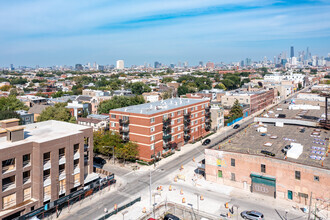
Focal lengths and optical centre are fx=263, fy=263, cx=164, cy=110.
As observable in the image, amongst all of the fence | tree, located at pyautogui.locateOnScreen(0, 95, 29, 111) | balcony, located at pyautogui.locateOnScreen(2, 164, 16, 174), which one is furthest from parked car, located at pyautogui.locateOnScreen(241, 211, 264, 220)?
tree, located at pyautogui.locateOnScreen(0, 95, 29, 111)

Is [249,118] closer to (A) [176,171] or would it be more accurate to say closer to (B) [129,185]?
(A) [176,171]

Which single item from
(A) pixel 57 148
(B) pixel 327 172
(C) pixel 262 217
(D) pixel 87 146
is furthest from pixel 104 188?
(B) pixel 327 172

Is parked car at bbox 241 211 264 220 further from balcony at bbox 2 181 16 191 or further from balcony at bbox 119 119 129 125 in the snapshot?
balcony at bbox 119 119 129 125

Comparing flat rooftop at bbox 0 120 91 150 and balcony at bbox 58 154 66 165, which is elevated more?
flat rooftop at bbox 0 120 91 150

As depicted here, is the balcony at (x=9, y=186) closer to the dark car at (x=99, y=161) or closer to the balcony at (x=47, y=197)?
the balcony at (x=47, y=197)

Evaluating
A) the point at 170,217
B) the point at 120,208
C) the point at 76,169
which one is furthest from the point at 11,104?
the point at 170,217
